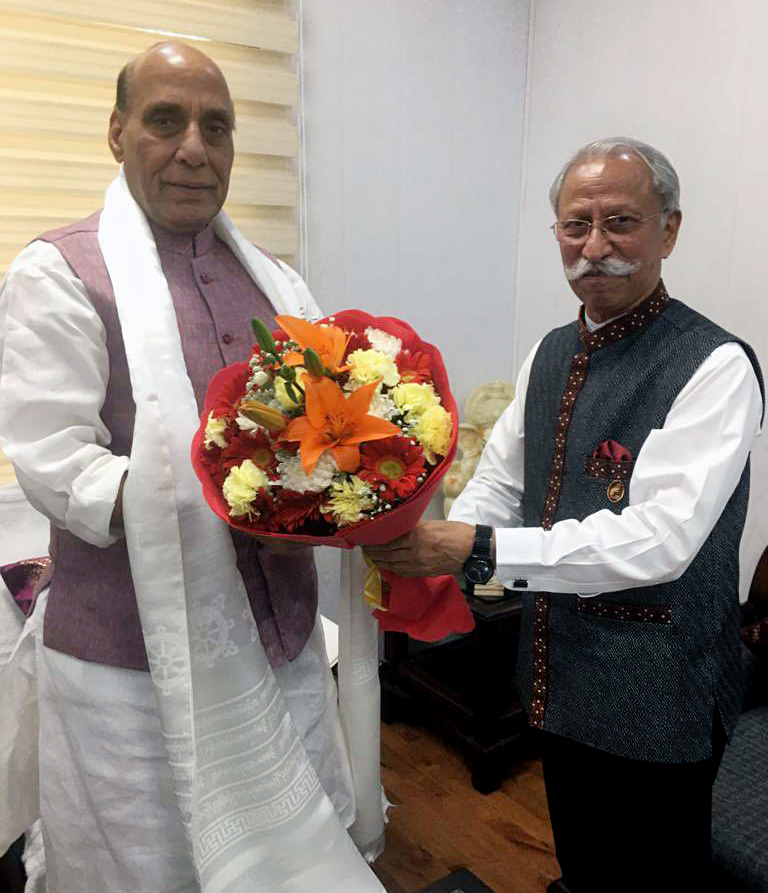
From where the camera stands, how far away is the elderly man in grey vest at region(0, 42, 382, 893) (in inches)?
48.8

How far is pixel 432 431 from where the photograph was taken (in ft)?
3.80

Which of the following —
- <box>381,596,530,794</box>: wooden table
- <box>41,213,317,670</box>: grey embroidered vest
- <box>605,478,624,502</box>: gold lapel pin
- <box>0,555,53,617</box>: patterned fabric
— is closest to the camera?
<box>41,213,317,670</box>: grey embroidered vest

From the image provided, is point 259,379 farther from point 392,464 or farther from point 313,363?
point 392,464

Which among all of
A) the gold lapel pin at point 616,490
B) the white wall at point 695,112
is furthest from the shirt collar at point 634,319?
the white wall at point 695,112

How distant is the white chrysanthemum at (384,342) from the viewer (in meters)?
1.22

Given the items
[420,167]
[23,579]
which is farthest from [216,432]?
[420,167]

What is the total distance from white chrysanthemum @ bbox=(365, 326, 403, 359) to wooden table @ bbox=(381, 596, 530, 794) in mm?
1585

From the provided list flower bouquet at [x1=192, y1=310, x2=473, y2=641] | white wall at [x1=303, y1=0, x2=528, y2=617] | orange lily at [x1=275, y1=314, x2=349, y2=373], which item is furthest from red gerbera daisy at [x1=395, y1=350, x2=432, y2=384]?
white wall at [x1=303, y1=0, x2=528, y2=617]

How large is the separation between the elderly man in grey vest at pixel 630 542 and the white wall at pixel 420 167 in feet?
4.38

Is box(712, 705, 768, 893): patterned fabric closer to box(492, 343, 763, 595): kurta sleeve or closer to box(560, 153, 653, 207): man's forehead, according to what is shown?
box(492, 343, 763, 595): kurta sleeve

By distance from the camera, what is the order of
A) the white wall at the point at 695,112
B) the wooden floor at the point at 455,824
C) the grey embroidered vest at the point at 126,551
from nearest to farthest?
the grey embroidered vest at the point at 126,551 → the wooden floor at the point at 455,824 → the white wall at the point at 695,112

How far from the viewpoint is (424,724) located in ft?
10.1

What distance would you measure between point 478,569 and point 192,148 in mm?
888

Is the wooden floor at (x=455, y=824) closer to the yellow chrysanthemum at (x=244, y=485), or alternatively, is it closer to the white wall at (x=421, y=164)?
the white wall at (x=421, y=164)
